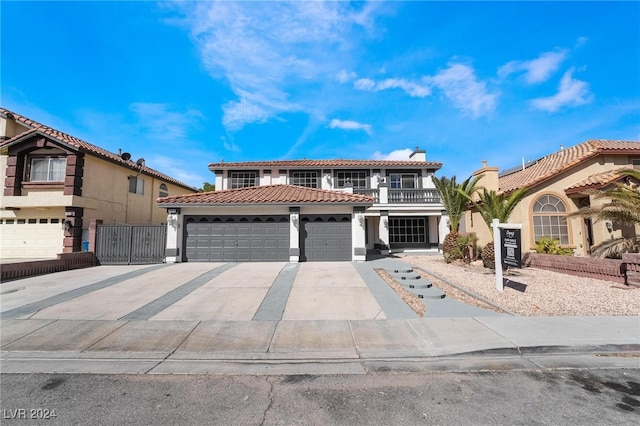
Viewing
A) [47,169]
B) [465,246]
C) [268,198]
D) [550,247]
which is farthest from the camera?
[47,169]

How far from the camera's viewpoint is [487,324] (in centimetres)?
624

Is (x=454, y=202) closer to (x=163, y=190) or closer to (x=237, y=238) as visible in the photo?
(x=237, y=238)

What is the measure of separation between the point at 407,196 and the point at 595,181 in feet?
31.1

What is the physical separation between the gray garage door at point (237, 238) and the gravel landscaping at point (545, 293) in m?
7.59

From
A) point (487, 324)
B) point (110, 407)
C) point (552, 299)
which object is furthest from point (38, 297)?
point (552, 299)

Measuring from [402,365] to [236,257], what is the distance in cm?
1186

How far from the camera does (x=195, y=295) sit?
868 cm

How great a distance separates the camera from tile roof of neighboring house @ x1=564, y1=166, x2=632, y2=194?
1277cm

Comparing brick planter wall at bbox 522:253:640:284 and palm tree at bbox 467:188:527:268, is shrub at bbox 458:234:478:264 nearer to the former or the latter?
palm tree at bbox 467:188:527:268

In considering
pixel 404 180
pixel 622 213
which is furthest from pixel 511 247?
pixel 404 180

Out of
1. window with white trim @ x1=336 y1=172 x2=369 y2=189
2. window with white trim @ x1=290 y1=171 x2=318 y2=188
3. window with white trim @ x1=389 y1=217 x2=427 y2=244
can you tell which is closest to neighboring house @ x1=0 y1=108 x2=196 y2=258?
window with white trim @ x1=290 y1=171 x2=318 y2=188

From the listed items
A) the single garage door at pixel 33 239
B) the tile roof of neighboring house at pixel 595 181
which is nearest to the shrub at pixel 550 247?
the tile roof of neighboring house at pixel 595 181

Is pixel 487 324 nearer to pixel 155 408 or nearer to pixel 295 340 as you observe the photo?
pixel 295 340

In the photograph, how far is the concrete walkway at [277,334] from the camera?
4793 millimetres
